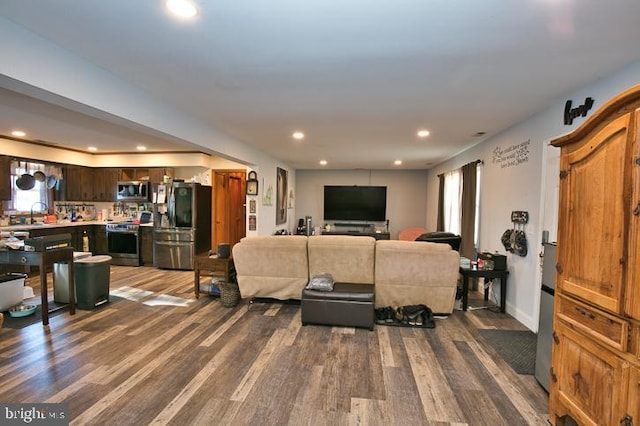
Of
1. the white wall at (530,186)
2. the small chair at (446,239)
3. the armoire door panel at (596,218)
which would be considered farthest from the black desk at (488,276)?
the armoire door panel at (596,218)

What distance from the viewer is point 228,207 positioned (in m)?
7.13

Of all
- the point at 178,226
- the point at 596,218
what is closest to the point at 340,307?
the point at 596,218

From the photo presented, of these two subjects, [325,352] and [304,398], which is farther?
[325,352]

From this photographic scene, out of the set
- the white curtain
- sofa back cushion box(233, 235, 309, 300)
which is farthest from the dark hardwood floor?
the white curtain

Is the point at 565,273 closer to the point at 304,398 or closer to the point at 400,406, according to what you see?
the point at 400,406

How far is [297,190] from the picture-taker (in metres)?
9.14

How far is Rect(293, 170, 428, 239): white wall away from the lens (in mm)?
8656

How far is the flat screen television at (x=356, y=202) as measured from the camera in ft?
28.3

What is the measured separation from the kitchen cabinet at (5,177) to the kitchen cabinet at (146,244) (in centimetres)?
211

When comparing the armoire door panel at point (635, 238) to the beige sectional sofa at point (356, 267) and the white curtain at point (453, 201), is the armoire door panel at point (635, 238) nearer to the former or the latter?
the beige sectional sofa at point (356, 267)

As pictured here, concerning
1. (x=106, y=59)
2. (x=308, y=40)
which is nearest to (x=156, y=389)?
(x=106, y=59)

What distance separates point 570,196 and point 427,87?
4.65 feet

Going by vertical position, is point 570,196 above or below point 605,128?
below

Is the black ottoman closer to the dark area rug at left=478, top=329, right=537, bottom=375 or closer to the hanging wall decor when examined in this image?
the dark area rug at left=478, top=329, right=537, bottom=375
